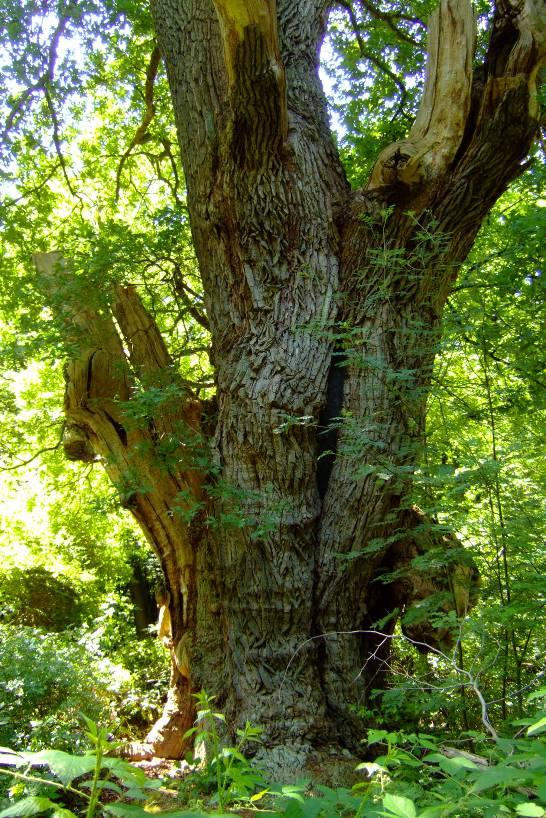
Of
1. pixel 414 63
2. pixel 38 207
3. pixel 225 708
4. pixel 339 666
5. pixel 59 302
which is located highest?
pixel 414 63

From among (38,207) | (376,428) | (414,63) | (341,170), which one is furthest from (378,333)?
(38,207)

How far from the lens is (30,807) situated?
102cm

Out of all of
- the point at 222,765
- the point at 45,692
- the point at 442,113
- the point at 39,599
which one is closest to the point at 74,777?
the point at 222,765

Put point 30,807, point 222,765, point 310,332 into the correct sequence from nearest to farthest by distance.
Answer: point 30,807 → point 222,765 → point 310,332

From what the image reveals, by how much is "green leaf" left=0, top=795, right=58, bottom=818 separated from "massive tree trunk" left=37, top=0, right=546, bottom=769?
2992 millimetres

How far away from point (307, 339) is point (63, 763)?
12.2 feet

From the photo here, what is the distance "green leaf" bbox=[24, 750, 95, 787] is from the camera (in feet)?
3.41

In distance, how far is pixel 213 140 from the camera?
485 centimetres

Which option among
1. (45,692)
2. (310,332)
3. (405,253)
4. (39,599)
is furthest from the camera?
(39,599)

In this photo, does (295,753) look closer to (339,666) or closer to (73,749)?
(339,666)

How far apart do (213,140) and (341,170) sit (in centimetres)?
108

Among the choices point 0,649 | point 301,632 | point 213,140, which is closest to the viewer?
point 301,632

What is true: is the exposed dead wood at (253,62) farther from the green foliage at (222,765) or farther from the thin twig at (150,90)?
the thin twig at (150,90)

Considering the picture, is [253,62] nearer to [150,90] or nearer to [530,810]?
[530,810]
